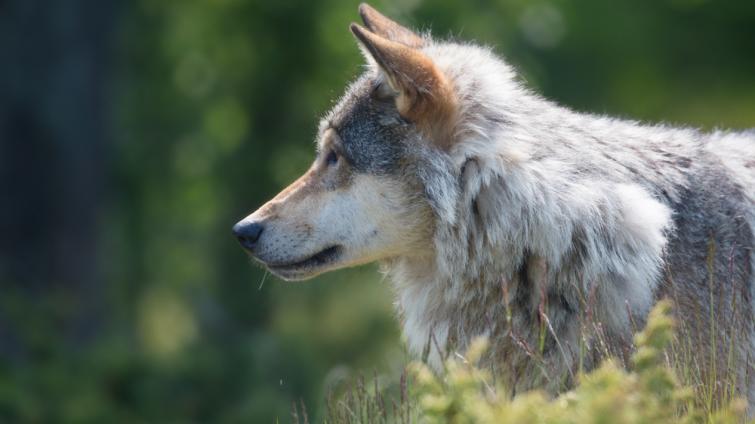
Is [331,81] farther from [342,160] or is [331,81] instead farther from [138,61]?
[342,160]

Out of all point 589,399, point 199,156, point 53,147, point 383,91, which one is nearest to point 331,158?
point 383,91

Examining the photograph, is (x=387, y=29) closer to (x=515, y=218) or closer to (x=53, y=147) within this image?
(x=515, y=218)

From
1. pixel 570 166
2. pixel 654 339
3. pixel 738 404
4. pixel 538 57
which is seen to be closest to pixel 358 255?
pixel 570 166

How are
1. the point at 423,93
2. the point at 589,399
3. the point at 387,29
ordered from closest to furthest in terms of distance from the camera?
the point at 589,399
the point at 423,93
the point at 387,29

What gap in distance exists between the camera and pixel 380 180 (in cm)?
523

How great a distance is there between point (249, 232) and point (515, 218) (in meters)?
1.30

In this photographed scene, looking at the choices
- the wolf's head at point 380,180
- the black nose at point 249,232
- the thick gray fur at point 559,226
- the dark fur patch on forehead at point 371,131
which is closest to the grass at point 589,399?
the thick gray fur at point 559,226

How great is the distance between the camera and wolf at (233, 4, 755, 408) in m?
4.89

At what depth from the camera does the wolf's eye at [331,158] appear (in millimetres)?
5457

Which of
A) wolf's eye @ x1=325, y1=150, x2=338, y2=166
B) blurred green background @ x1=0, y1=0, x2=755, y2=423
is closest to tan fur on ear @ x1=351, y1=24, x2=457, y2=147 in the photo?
wolf's eye @ x1=325, y1=150, x2=338, y2=166

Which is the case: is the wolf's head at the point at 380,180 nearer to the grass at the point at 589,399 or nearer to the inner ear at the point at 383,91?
the inner ear at the point at 383,91

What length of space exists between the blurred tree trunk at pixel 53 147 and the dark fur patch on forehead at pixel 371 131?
8910 millimetres

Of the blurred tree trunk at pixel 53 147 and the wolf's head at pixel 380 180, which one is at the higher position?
the wolf's head at pixel 380 180

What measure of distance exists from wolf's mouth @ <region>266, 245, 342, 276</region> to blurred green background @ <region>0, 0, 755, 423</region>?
1.82ft
